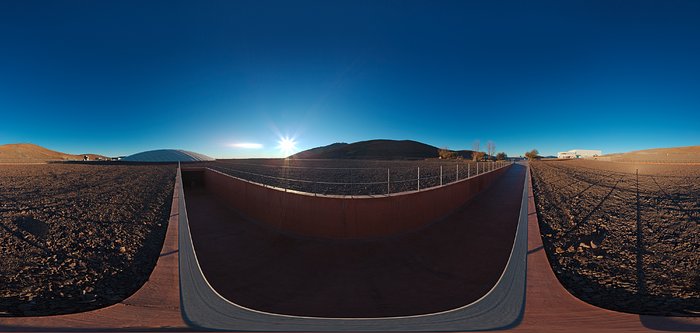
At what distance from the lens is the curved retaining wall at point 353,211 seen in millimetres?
7461

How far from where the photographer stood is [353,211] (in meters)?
7.44

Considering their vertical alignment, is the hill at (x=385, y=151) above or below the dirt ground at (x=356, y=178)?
above

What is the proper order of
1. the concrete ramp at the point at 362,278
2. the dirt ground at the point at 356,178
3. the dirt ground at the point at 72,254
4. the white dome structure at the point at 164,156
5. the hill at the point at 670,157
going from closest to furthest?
the concrete ramp at the point at 362,278 < the dirt ground at the point at 72,254 < the dirt ground at the point at 356,178 < the hill at the point at 670,157 < the white dome structure at the point at 164,156

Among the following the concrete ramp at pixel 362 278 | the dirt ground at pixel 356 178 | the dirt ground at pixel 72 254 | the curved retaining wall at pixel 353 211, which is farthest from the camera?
the dirt ground at pixel 356 178

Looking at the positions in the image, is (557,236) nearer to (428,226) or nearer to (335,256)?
(428,226)

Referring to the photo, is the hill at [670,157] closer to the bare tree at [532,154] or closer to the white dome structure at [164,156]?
the bare tree at [532,154]

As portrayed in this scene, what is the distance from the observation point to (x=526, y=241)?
19.6 ft

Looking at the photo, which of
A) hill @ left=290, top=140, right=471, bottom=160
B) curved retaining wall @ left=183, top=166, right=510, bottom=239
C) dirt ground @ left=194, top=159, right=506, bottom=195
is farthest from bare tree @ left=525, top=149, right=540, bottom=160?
curved retaining wall @ left=183, top=166, right=510, bottom=239

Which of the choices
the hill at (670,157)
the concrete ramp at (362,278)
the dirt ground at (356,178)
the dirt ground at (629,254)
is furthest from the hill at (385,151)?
the concrete ramp at (362,278)

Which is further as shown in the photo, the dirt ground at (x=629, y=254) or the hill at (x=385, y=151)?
the hill at (x=385, y=151)

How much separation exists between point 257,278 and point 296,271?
2.44 ft

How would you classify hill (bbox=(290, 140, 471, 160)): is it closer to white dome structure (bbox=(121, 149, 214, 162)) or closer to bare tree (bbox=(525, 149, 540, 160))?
bare tree (bbox=(525, 149, 540, 160))

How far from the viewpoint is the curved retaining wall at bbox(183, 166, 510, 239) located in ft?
24.5

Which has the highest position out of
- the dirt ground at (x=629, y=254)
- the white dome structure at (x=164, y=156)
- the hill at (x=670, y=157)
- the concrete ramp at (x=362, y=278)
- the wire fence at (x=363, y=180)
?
the white dome structure at (x=164, y=156)
